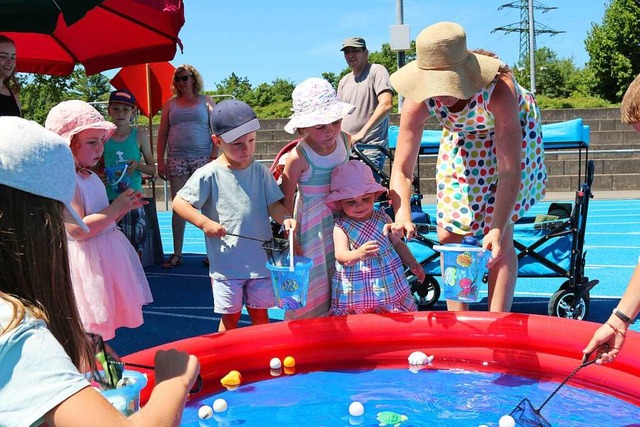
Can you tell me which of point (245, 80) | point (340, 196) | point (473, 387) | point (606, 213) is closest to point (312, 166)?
point (340, 196)

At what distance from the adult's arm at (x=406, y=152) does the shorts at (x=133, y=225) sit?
330 centimetres

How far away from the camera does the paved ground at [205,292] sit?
4855 millimetres

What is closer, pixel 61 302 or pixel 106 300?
pixel 61 302

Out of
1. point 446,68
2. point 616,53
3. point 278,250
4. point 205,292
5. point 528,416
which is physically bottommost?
point 205,292

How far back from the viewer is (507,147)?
3.32 meters

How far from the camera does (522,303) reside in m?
5.47

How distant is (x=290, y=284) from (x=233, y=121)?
35.3 inches

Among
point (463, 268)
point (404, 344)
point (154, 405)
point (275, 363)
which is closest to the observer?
point (154, 405)

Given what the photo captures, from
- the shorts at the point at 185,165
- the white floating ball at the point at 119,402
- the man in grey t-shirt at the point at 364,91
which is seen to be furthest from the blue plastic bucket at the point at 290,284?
the shorts at the point at 185,165

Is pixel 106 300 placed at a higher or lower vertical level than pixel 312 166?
lower

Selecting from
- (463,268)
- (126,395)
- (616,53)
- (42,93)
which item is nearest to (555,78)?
(616,53)

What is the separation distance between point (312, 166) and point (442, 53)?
3.14 feet

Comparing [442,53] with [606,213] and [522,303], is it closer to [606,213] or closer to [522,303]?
[522,303]

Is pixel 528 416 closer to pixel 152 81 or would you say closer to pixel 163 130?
pixel 163 130
